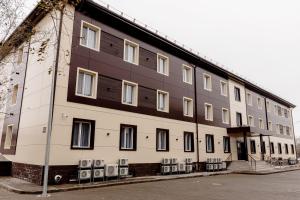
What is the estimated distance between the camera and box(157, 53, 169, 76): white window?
1975cm

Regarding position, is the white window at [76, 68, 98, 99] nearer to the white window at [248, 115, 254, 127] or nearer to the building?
the building

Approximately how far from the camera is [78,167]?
12914 mm

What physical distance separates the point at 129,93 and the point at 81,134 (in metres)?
4.51

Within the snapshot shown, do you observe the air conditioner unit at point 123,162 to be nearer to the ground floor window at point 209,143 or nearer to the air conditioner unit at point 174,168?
the air conditioner unit at point 174,168

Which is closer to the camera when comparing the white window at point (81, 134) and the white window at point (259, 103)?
the white window at point (81, 134)

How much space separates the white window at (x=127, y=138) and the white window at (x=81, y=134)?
7.87ft

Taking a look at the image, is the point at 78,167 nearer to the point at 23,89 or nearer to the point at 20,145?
the point at 20,145

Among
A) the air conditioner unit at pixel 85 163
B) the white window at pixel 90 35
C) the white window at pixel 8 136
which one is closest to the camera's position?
the air conditioner unit at pixel 85 163

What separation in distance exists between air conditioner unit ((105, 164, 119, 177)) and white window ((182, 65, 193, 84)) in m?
10.6

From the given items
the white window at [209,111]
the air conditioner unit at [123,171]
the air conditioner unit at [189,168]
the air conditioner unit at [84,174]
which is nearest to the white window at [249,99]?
the white window at [209,111]

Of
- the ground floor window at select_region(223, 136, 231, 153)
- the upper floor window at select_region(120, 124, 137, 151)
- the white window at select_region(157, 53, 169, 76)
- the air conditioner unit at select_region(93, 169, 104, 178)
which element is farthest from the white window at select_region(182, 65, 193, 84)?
the air conditioner unit at select_region(93, 169, 104, 178)

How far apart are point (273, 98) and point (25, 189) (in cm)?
3606

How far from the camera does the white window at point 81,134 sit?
1343cm

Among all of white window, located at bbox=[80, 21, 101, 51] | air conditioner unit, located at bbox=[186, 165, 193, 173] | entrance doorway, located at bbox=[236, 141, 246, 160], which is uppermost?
white window, located at bbox=[80, 21, 101, 51]
